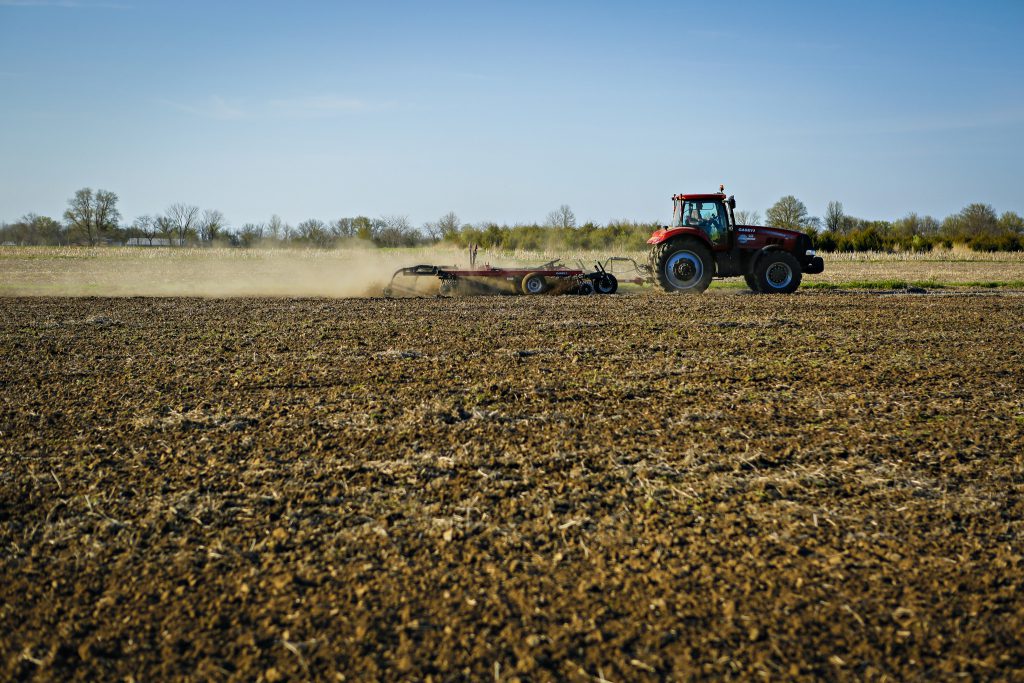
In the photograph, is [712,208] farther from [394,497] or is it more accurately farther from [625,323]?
[394,497]

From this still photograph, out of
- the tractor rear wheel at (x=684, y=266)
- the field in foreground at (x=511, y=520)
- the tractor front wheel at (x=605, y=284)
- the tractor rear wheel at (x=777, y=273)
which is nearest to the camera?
the field in foreground at (x=511, y=520)

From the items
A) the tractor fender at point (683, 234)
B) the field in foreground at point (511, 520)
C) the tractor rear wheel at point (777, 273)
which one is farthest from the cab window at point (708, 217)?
the field in foreground at point (511, 520)

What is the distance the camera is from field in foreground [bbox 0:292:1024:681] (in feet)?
10.2

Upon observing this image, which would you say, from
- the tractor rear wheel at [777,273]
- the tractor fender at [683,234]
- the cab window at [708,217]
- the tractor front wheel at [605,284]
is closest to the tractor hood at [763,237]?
the tractor rear wheel at [777,273]

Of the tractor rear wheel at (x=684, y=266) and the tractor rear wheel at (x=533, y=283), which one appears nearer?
the tractor rear wheel at (x=684, y=266)

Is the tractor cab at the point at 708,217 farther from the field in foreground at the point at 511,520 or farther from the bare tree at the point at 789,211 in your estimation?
the bare tree at the point at 789,211

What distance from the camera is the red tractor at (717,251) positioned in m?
18.0

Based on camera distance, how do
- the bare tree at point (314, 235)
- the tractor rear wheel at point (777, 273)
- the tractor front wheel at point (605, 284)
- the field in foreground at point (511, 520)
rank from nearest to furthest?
the field in foreground at point (511, 520) → the tractor rear wheel at point (777, 273) → the tractor front wheel at point (605, 284) → the bare tree at point (314, 235)

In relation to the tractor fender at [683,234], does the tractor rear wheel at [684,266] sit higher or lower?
lower

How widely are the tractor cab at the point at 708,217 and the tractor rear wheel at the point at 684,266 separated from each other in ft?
1.23

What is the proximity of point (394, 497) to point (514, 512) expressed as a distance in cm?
74

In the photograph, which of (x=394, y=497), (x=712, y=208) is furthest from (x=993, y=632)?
(x=712, y=208)

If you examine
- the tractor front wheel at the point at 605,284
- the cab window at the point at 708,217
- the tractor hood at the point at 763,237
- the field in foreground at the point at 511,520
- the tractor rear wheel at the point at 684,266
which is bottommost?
the field in foreground at the point at 511,520

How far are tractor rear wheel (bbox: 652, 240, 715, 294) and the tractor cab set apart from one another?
38 centimetres
